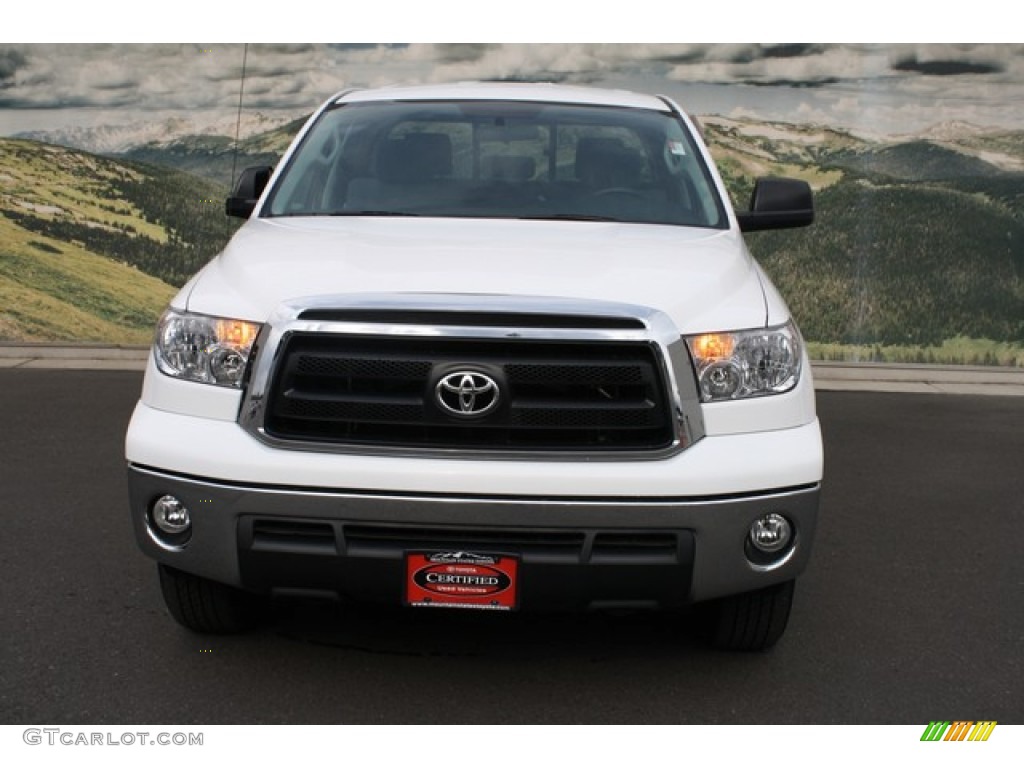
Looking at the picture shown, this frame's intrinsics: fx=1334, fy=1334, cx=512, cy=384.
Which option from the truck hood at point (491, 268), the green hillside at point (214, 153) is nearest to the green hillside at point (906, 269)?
the green hillside at point (214, 153)

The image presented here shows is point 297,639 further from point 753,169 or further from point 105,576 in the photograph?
point 753,169

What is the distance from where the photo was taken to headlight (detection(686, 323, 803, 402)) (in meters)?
3.78

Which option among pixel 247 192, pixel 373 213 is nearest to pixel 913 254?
pixel 247 192

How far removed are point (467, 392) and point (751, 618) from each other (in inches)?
50.2

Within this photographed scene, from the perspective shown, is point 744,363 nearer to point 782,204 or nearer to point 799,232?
point 782,204

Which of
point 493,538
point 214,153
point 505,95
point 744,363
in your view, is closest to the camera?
point 493,538

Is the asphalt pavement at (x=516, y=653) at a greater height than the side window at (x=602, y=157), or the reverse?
the side window at (x=602, y=157)

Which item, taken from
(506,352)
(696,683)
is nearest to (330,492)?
(506,352)

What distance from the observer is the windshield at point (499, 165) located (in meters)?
5.01

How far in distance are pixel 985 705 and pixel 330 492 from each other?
207 centimetres

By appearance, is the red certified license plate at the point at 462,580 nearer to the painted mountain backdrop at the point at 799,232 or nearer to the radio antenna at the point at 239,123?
the painted mountain backdrop at the point at 799,232

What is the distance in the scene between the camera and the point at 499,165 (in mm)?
5184

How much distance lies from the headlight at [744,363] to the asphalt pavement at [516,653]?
953mm

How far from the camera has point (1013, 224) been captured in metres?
12.1
